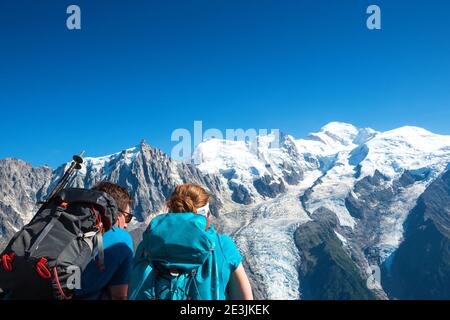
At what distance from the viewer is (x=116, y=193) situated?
7.96 m

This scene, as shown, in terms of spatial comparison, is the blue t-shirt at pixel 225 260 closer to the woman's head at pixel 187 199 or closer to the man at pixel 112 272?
the woman's head at pixel 187 199

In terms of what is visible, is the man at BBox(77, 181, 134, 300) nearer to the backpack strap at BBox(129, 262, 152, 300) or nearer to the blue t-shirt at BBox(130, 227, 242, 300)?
the blue t-shirt at BBox(130, 227, 242, 300)

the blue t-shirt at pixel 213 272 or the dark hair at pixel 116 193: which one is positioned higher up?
the dark hair at pixel 116 193

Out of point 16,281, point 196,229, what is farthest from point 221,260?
point 16,281

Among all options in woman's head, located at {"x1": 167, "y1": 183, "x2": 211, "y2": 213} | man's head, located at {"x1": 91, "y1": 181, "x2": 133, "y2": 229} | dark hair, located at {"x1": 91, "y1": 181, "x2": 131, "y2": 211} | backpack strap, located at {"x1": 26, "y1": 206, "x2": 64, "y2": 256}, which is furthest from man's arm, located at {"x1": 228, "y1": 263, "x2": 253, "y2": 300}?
backpack strap, located at {"x1": 26, "y1": 206, "x2": 64, "y2": 256}

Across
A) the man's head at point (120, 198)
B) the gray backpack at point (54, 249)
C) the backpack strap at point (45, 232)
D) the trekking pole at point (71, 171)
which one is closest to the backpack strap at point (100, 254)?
the gray backpack at point (54, 249)

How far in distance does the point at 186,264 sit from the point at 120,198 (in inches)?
93.1

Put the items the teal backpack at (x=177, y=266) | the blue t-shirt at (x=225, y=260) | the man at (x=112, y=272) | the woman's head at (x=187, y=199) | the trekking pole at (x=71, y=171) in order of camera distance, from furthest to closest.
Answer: the trekking pole at (x=71, y=171)
the woman's head at (x=187, y=199)
the man at (x=112, y=272)
the blue t-shirt at (x=225, y=260)
the teal backpack at (x=177, y=266)

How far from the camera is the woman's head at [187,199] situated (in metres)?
6.79

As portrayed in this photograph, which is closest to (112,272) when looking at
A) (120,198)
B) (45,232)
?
(45,232)

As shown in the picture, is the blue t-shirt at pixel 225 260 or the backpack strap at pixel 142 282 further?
the blue t-shirt at pixel 225 260
